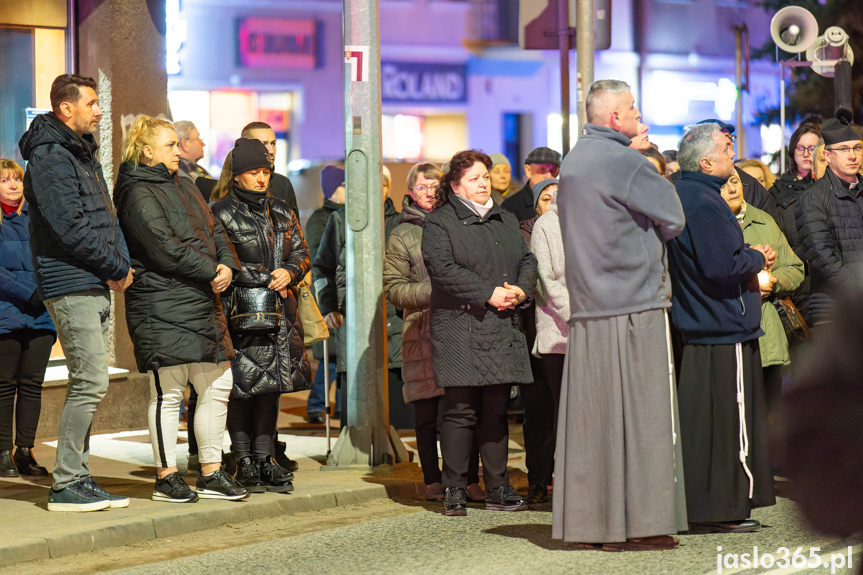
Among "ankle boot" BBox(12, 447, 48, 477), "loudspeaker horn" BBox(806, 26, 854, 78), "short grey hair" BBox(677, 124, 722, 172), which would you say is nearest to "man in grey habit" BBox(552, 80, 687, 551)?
"short grey hair" BBox(677, 124, 722, 172)

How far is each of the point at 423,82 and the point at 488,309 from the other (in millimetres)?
21631

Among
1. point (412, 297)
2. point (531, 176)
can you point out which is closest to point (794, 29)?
point (531, 176)

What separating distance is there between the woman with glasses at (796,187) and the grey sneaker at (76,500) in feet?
15.4

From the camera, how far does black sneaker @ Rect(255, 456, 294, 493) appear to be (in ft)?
25.7

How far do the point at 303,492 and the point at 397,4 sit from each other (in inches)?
849

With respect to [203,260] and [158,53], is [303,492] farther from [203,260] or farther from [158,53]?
[158,53]

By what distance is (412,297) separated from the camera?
320 inches

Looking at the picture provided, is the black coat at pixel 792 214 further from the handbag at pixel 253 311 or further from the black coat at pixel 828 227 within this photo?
the handbag at pixel 253 311

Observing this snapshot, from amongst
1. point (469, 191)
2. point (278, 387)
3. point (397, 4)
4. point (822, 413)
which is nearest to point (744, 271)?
point (469, 191)

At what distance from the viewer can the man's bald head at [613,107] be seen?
21.2 feet

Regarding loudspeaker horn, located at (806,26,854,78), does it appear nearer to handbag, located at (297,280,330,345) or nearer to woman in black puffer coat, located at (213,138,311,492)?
handbag, located at (297,280,330,345)

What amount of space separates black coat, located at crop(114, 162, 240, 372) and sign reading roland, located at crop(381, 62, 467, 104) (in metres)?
20.5

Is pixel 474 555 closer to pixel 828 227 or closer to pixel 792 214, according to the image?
pixel 828 227

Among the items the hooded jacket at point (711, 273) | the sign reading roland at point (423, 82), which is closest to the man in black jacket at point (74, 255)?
the hooded jacket at point (711, 273)
